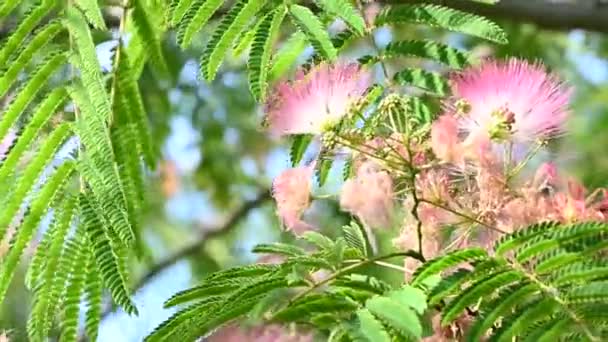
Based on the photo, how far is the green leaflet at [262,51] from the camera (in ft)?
4.78

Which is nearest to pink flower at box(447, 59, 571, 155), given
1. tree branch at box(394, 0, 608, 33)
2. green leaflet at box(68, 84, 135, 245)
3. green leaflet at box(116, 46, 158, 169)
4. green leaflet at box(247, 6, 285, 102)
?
green leaflet at box(247, 6, 285, 102)

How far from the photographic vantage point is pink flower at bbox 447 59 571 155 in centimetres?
128

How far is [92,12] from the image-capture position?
1.61m

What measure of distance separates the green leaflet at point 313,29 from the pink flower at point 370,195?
8.5 inches

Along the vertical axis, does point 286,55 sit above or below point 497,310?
above

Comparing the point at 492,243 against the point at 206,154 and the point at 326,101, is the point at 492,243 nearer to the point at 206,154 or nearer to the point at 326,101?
the point at 326,101

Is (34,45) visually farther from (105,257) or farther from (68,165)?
(105,257)

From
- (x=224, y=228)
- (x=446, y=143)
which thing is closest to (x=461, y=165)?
(x=446, y=143)

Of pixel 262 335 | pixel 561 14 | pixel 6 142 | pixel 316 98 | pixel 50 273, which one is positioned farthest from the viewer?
pixel 561 14

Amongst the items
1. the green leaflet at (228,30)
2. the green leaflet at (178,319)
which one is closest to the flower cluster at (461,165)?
the green leaflet at (178,319)

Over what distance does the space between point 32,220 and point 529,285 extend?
0.52 m

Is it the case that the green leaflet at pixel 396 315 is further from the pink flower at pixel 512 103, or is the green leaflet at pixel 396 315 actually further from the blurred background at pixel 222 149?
the blurred background at pixel 222 149

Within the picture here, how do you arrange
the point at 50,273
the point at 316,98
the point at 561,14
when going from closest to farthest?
the point at 316,98 → the point at 50,273 → the point at 561,14

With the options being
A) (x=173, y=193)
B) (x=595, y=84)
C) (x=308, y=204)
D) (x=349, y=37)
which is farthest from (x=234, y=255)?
(x=308, y=204)
